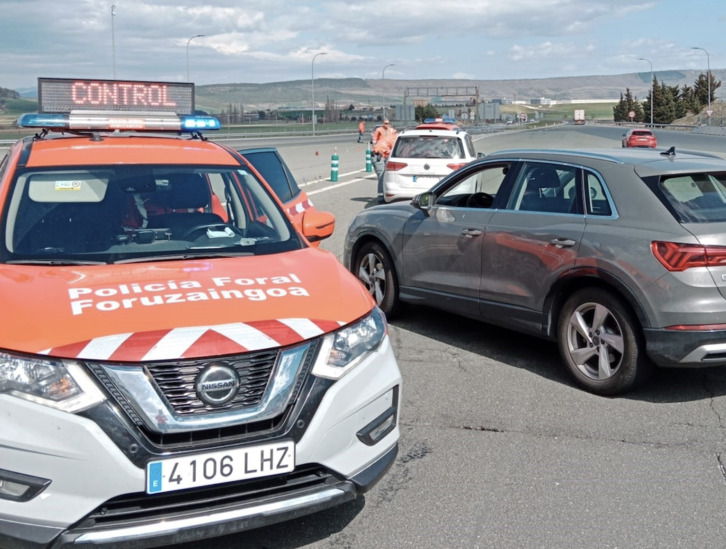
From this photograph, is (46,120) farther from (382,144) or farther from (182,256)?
(382,144)

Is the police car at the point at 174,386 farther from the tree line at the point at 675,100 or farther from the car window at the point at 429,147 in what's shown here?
the tree line at the point at 675,100

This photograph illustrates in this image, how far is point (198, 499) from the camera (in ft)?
10.9

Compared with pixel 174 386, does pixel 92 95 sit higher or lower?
higher

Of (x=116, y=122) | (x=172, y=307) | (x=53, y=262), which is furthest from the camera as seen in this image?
(x=116, y=122)

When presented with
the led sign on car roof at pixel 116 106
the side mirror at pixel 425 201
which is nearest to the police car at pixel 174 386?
the led sign on car roof at pixel 116 106

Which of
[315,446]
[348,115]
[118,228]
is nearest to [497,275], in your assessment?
[118,228]

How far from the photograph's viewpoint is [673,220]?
564 centimetres

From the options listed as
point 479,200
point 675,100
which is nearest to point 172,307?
point 479,200

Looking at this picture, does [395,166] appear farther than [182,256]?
Yes

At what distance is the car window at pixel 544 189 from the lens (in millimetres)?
6469

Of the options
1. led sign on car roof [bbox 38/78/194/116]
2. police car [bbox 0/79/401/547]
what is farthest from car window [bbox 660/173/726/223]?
led sign on car roof [bbox 38/78/194/116]

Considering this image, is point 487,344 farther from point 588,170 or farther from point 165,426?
point 165,426

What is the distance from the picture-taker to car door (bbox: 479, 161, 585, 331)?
629cm

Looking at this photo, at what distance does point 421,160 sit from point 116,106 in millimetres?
10554
